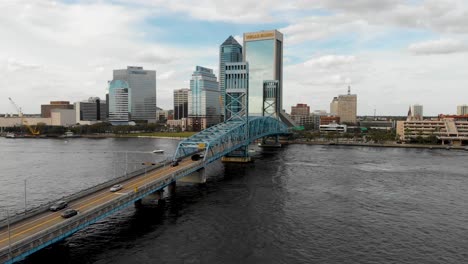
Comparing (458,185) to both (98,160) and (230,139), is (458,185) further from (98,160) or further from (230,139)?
(98,160)

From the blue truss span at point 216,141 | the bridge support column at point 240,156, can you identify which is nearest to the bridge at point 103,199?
the blue truss span at point 216,141

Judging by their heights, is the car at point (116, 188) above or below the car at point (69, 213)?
above

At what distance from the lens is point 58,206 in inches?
2003

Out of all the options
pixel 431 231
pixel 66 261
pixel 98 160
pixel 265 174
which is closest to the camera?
pixel 66 261

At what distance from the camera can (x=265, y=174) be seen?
110625 millimetres

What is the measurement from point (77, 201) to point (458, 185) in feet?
293

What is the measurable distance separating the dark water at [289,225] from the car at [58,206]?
15.4 ft

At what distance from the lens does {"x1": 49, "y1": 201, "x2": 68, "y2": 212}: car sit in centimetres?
5038

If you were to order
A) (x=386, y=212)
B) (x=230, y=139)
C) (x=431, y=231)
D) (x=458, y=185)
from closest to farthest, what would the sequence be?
(x=431, y=231) → (x=386, y=212) → (x=458, y=185) → (x=230, y=139)

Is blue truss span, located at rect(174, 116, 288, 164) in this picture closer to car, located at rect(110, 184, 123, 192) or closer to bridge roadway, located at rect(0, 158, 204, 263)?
bridge roadway, located at rect(0, 158, 204, 263)

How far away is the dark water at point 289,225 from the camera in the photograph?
48375 millimetres

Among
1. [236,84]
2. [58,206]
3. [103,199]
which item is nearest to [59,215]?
[58,206]

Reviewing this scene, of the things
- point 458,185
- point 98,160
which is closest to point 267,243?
point 458,185

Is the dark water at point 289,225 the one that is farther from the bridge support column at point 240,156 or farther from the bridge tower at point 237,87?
the bridge tower at point 237,87
